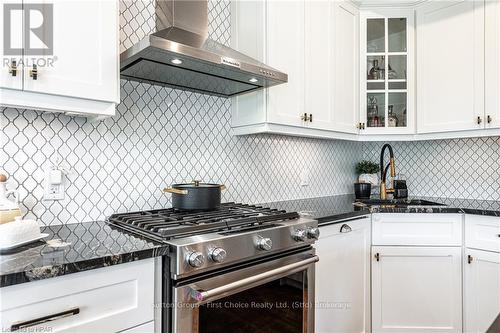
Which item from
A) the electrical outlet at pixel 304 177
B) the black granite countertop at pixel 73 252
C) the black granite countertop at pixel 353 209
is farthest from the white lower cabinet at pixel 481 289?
the black granite countertop at pixel 73 252

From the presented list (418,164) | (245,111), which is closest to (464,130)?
(418,164)

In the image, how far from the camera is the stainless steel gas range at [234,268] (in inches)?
44.1

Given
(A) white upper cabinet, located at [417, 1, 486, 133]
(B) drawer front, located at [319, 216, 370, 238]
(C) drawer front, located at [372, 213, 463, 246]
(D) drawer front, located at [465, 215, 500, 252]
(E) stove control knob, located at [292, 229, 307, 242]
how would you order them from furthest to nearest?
(A) white upper cabinet, located at [417, 1, 486, 133] < (C) drawer front, located at [372, 213, 463, 246] < (D) drawer front, located at [465, 215, 500, 252] < (B) drawer front, located at [319, 216, 370, 238] < (E) stove control knob, located at [292, 229, 307, 242]

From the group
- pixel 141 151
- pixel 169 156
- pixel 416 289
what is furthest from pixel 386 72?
pixel 141 151

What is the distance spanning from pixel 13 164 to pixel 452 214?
2.46 meters

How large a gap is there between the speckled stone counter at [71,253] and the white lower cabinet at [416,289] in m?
1.61

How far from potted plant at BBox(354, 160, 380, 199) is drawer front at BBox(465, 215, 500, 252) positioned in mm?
728

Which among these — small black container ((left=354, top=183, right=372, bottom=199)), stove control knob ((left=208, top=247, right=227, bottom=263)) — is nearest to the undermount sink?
small black container ((left=354, top=183, right=372, bottom=199))

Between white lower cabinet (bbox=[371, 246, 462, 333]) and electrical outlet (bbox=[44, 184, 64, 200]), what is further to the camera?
white lower cabinet (bbox=[371, 246, 462, 333])

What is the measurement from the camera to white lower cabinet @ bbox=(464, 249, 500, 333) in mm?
1933

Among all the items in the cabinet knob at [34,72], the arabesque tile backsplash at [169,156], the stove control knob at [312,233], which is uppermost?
the cabinet knob at [34,72]

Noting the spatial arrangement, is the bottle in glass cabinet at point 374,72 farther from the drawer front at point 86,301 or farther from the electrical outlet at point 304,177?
the drawer front at point 86,301

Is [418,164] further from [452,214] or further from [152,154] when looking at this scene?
[152,154]

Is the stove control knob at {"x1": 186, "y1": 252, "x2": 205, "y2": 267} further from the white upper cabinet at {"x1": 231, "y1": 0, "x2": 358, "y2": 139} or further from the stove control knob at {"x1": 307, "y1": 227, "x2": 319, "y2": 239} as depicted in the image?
the white upper cabinet at {"x1": 231, "y1": 0, "x2": 358, "y2": 139}
